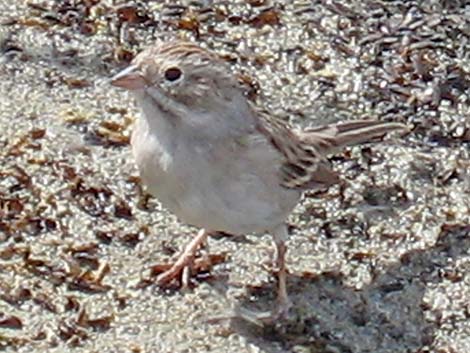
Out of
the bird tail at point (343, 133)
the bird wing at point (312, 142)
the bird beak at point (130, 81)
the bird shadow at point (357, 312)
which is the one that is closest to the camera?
the bird beak at point (130, 81)

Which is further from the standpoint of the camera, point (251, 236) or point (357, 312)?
point (251, 236)

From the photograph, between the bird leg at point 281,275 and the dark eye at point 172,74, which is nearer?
the dark eye at point 172,74

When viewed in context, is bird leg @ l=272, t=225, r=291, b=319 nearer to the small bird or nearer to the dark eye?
the small bird

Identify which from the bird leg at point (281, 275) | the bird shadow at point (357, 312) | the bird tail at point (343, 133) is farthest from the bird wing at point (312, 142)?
the bird shadow at point (357, 312)

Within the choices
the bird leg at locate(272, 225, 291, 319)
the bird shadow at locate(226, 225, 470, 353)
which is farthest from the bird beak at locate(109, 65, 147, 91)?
the bird shadow at locate(226, 225, 470, 353)

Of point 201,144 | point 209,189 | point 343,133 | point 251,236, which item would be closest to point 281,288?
point 251,236

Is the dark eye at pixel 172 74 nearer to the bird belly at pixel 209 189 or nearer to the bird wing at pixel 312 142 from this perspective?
the bird belly at pixel 209 189

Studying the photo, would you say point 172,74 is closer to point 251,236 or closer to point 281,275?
point 281,275

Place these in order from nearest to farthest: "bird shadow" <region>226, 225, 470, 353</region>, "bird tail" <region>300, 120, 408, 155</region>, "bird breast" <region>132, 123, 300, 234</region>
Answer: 1. "bird breast" <region>132, 123, 300, 234</region>
2. "bird shadow" <region>226, 225, 470, 353</region>
3. "bird tail" <region>300, 120, 408, 155</region>
